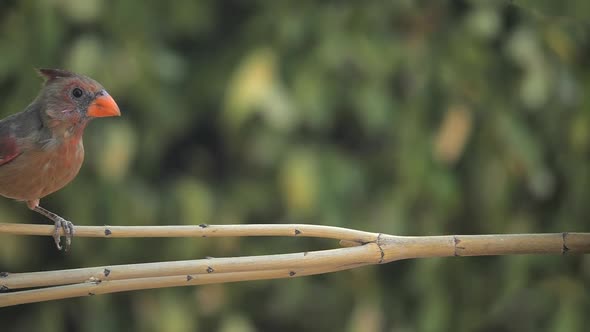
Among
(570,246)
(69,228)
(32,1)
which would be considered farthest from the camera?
(32,1)

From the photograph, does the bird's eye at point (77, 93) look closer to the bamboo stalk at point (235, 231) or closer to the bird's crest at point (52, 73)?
the bird's crest at point (52, 73)

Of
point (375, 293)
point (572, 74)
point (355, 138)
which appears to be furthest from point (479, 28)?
point (375, 293)

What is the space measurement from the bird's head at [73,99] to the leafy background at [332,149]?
1.44 m

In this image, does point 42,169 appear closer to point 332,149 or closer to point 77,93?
point 77,93

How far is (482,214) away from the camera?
3365 mm

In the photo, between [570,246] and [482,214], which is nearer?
[570,246]

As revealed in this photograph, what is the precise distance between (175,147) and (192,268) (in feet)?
8.15

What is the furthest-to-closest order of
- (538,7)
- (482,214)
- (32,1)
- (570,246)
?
(482,214) → (32,1) → (570,246) → (538,7)

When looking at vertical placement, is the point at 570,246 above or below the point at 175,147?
below

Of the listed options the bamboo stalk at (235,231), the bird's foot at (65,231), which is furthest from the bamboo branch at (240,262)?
the bird's foot at (65,231)

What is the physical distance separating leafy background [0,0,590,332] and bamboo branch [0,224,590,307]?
1913 millimetres

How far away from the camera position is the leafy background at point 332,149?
317 cm

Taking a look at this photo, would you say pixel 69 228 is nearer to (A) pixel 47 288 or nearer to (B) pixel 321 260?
(A) pixel 47 288

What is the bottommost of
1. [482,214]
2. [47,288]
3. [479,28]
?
[47,288]
